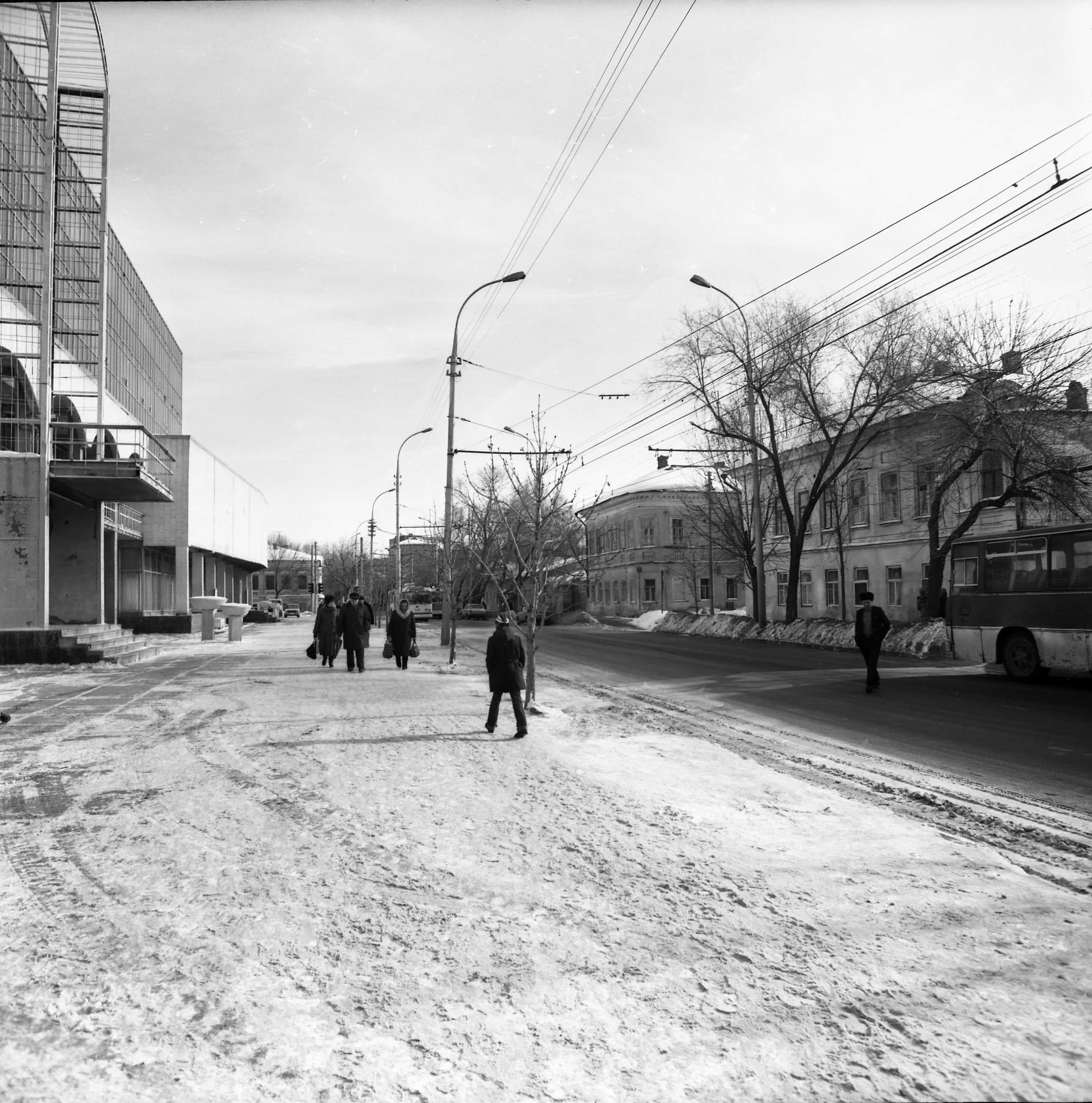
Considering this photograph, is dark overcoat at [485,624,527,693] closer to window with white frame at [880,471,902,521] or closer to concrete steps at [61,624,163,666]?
concrete steps at [61,624,163,666]

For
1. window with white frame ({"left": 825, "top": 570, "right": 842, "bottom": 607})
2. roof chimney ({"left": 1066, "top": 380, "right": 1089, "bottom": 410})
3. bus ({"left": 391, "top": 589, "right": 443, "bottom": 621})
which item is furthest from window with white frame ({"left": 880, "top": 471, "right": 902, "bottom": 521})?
bus ({"left": 391, "top": 589, "right": 443, "bottom": 621})

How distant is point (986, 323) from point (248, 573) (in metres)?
59.4

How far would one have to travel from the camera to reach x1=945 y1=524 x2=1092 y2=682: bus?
53.7 feet

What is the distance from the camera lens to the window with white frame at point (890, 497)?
130 ft

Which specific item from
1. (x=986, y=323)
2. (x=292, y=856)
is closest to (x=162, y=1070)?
(x=292, y=856)

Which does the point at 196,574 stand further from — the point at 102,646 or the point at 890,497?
the point at 890,497

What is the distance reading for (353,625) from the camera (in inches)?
755

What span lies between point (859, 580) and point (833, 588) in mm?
2439

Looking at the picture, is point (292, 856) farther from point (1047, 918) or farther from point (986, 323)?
point (986, 323)

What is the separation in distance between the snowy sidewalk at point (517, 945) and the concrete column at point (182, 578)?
1387 inches

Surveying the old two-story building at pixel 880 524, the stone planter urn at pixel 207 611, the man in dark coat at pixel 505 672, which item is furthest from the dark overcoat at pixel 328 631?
the old two-story building at pixel 880 524

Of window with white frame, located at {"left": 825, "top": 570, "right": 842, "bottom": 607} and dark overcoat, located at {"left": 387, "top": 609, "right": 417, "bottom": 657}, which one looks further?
window with white frame, located at {"left": 825, "top": 570, "right": 842, "bottom": 607}

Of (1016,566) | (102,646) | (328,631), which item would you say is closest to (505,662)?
(328,631)

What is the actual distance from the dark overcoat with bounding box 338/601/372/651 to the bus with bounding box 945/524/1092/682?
12.6m
